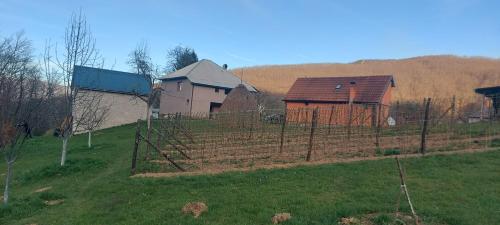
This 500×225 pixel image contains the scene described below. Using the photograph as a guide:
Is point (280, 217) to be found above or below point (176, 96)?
below

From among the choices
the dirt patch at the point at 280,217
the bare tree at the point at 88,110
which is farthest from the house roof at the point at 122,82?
the dirt patch at the point at 280,217

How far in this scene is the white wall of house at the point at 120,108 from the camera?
35.0 metres

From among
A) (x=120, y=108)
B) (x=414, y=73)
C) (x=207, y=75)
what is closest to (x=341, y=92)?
(x=207, y=75)

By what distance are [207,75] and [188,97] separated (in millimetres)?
3419

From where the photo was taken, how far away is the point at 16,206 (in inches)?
355

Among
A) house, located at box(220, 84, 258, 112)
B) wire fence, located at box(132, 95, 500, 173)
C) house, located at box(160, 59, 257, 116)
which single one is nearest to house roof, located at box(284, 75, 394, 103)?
house, located at box(220, 84, 258, 112)

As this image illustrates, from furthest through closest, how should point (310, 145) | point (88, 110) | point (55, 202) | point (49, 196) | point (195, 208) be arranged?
point (88, 110) → point (310, 145) → point (49, 196) → point (55, 202) → point (195, 208)

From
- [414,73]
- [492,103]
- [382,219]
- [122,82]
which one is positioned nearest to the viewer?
[382,219]

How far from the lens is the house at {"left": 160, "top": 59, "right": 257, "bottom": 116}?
3878 cm

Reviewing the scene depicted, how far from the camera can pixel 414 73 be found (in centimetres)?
7688

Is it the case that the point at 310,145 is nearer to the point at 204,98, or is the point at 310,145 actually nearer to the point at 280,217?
the point at 280,217

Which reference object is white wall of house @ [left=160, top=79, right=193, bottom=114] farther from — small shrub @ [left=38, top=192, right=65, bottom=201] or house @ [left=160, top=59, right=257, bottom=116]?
small shrub @ [left=38, top=192, right=65, bottom=201]

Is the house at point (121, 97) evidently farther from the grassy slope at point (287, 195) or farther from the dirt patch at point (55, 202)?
the dirt patch at point (55, 202)

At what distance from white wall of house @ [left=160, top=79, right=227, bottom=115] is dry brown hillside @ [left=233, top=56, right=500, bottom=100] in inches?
873
